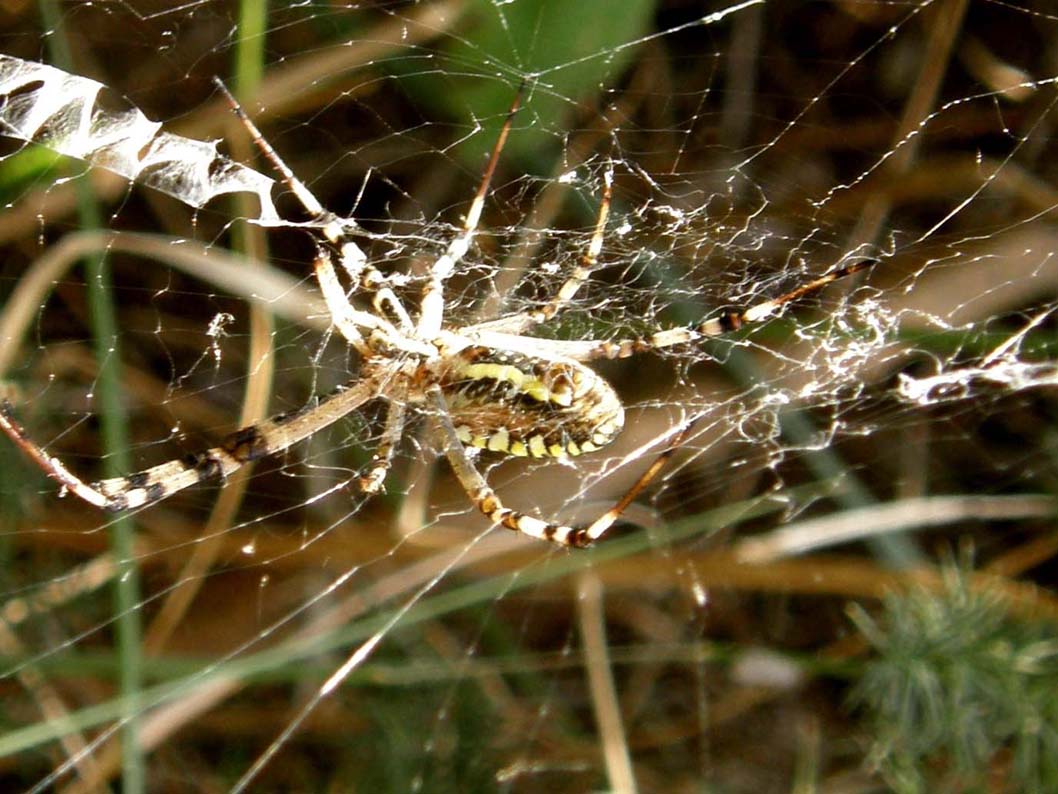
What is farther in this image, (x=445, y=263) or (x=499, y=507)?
(x=499, y=507)

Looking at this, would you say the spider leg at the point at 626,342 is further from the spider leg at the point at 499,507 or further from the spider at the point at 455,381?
the spider leg at the point at 499,507

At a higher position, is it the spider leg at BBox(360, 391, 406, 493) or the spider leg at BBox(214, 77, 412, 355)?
the spider leg at BBox(214, 77, 412, 355)

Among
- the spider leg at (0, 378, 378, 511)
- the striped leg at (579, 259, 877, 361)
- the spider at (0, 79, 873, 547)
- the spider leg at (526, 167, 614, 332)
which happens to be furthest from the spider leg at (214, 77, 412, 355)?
the striped leg at (579, 259, 877, 361)

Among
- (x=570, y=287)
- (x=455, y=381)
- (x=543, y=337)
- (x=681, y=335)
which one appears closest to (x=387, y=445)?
(x=455, y=381)

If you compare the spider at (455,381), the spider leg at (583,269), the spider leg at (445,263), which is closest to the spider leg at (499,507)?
the spider at (455,381)

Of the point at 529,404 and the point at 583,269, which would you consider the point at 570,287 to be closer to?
the point at 583,269

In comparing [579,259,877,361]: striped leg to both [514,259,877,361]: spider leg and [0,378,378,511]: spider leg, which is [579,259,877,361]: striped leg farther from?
[0,378,378,511]: spider leg

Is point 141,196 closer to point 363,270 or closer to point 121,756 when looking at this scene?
point 363,270
